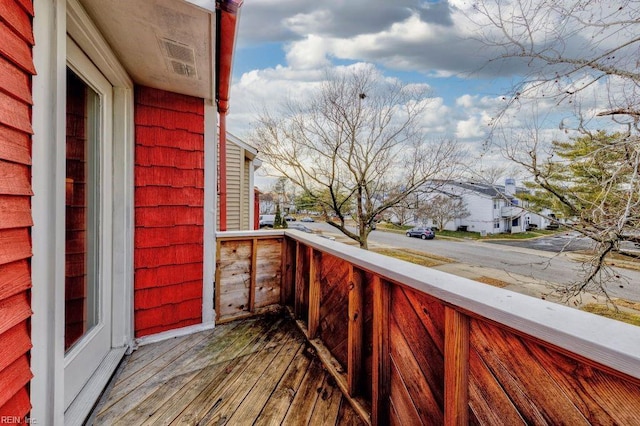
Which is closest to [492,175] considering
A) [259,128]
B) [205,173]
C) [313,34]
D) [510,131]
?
[510,131]

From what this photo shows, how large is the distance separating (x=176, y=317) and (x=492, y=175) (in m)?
5.87

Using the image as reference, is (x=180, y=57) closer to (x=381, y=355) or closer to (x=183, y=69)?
Result: (x=183, y=69)

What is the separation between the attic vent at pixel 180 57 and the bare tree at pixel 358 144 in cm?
722

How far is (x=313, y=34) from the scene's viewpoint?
6348mm

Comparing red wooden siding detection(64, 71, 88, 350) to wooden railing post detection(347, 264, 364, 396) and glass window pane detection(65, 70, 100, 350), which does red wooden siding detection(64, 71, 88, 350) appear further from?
wooden railing post detection(347, 264, 364, 396)

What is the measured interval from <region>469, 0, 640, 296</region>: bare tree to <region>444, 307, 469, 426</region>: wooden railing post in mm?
2970

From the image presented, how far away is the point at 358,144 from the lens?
31.0 feet

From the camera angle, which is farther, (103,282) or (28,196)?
(103,282)

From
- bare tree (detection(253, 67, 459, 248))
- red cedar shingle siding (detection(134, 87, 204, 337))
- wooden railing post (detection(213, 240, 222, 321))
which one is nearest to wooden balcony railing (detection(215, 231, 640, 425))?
wooden railing post (detection(213, 240, 222, 321))

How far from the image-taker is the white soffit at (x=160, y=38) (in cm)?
143

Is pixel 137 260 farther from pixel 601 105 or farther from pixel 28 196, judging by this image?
pixel 601 105

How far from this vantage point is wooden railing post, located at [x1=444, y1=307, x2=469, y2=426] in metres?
0.91

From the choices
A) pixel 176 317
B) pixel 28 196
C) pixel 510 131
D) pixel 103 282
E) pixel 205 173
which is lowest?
pixel 176 317

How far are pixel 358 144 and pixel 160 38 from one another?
820cm
